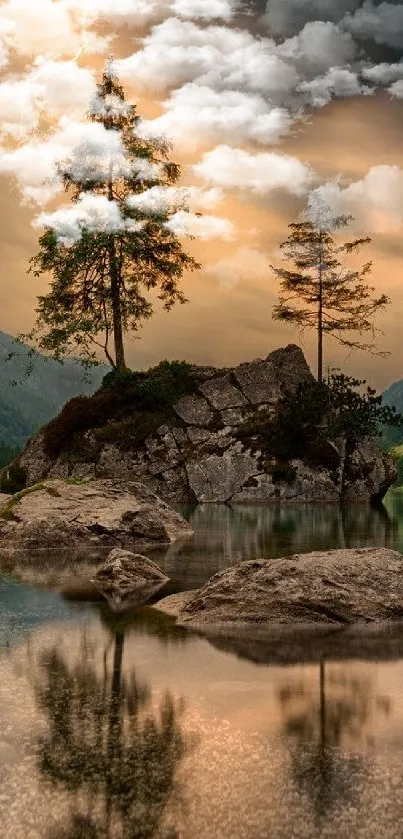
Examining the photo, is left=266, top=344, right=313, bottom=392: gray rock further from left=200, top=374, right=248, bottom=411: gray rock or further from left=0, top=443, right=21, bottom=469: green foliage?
left=0, top=443, right=21, bottom=469: green foliage

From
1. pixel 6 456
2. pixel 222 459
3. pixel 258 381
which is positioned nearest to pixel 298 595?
pixel 222 459

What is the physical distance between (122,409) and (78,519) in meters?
26.4

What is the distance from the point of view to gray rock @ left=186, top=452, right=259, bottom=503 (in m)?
37.7

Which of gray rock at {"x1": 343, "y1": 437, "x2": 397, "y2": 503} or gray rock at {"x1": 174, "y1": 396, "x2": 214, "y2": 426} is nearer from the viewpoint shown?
gray rock at {"x1": 343, "y1": 437, "x2": 397, "y2": 503}

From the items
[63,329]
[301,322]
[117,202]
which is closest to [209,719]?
[63,329]

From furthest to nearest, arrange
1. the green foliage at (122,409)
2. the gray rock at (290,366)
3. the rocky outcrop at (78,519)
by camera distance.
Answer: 1. the gray rock at (290,366)
2. the green foliage at (122,409)
3. the rocky outcrop at (78,519)

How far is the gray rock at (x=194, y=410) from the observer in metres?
40.9

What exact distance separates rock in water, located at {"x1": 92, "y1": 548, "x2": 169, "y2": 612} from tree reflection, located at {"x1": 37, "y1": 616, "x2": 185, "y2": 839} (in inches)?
153

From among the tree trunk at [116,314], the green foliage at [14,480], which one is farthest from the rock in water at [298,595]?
the tree trunk at [116,314]

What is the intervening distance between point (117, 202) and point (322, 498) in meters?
20.6

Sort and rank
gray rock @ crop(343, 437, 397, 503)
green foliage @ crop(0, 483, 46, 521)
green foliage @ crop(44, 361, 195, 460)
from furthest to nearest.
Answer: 1. green foliage @ crop(44, 361, 195, 460)
2. gray rock @ crop(343, 437, 397, 503)
3. green foliage @ crop(0, 483, 46, 521)

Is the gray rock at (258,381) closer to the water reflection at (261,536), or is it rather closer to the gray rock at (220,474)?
the gray rock at (220,474)

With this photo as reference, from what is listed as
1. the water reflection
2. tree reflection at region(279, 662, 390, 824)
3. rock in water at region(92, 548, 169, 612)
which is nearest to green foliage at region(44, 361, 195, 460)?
the water reflection

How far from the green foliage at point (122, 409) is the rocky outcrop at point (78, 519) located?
2235 centimetres
